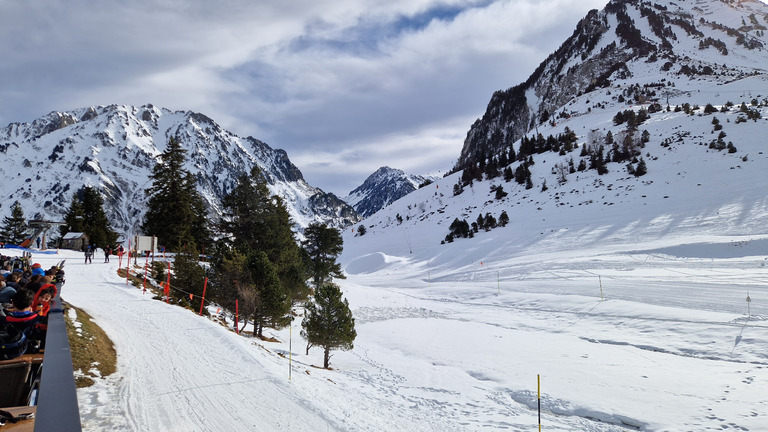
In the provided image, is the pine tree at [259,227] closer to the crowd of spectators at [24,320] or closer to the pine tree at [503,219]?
the crowd of spectators at [24,320]

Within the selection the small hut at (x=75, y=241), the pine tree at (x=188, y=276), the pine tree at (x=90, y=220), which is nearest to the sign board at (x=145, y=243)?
the pine tree at (x=188, y=276)

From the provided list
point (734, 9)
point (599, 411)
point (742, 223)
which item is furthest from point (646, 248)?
point (734, 9)

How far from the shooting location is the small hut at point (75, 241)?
155 feet

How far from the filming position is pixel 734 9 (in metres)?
138

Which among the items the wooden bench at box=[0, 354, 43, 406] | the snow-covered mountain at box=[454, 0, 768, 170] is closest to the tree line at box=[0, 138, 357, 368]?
the wooden bench at box=[0, 354, 43, 406]

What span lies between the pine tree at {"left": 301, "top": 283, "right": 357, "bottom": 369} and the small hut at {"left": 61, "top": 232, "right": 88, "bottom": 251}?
143 ft

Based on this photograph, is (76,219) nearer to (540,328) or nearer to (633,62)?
(540,328)

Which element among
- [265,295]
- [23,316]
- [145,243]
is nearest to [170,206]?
[145,243]

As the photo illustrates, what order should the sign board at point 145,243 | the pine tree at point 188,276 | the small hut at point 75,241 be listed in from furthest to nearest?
1. the small hut at point 75,241
2. the sign board at point 145,243
3. the pine tree at point 188,276

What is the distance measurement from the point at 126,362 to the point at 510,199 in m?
63.4

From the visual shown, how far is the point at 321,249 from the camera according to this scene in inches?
1623

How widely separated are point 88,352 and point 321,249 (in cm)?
3258

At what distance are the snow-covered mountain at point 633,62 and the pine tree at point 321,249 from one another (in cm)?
6905

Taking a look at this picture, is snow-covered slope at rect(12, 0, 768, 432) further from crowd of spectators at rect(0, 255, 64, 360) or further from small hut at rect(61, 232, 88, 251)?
small hut at rect(61, 232, 88, 251)
